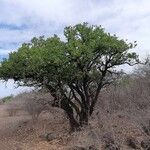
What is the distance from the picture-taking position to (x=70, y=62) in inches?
1001

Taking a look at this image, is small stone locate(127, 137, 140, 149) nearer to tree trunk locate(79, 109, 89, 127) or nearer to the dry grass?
the dry grass

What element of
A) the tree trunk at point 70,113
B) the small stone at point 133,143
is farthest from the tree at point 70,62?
the small stone at point 133,143

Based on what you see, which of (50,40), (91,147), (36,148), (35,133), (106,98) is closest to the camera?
(91,147)

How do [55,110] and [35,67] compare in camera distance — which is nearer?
[35,67]

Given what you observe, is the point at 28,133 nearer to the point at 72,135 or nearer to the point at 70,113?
the point at 70,113

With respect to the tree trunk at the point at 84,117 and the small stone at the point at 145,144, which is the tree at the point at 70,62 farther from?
the small stone at the point at 145,144

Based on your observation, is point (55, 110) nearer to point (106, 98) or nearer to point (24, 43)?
point (106, 98)

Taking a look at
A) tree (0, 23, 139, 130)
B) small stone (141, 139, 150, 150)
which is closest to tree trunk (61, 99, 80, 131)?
tree (0, 23, 139, 130)

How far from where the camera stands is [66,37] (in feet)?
85.0

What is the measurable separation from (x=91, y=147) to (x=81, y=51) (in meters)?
5.25

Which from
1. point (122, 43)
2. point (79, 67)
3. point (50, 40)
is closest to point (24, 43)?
point (50, 40)

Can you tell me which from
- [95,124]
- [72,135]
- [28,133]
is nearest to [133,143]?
[95,124]

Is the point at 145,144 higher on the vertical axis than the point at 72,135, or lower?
lower

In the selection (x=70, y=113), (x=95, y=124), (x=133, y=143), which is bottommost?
(x=133, y=143)
